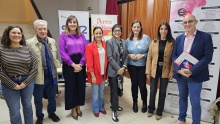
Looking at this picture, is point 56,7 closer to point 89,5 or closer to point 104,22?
point 89,5

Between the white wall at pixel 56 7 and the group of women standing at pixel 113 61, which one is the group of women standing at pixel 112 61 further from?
the white wall at pixel 56 7

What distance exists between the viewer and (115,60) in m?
2.37

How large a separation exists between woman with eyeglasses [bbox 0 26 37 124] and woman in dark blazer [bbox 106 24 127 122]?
104cm

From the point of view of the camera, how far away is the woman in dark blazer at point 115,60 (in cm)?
233

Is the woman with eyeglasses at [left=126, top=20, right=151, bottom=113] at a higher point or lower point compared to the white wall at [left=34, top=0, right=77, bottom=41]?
lower

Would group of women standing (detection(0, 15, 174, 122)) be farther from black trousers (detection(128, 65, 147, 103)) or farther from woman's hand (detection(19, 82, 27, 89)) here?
woman's hand (detection(19, 82, 27, 89))

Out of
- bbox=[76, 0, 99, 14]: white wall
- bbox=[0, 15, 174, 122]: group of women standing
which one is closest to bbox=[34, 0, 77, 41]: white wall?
bbox=[76, 0, 99, 14]: white wall

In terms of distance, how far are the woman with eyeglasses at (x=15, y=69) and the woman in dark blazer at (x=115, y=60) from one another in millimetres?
1045

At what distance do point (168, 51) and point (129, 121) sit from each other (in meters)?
1.21

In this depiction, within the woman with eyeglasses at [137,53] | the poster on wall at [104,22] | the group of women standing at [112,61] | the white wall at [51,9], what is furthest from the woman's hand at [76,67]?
the white wall at [51,9]

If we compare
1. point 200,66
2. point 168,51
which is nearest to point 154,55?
point 168,51

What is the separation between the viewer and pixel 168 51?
2.23 meters

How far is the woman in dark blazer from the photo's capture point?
2326 millimetres

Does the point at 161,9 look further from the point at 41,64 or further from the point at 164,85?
the point at 41,64
